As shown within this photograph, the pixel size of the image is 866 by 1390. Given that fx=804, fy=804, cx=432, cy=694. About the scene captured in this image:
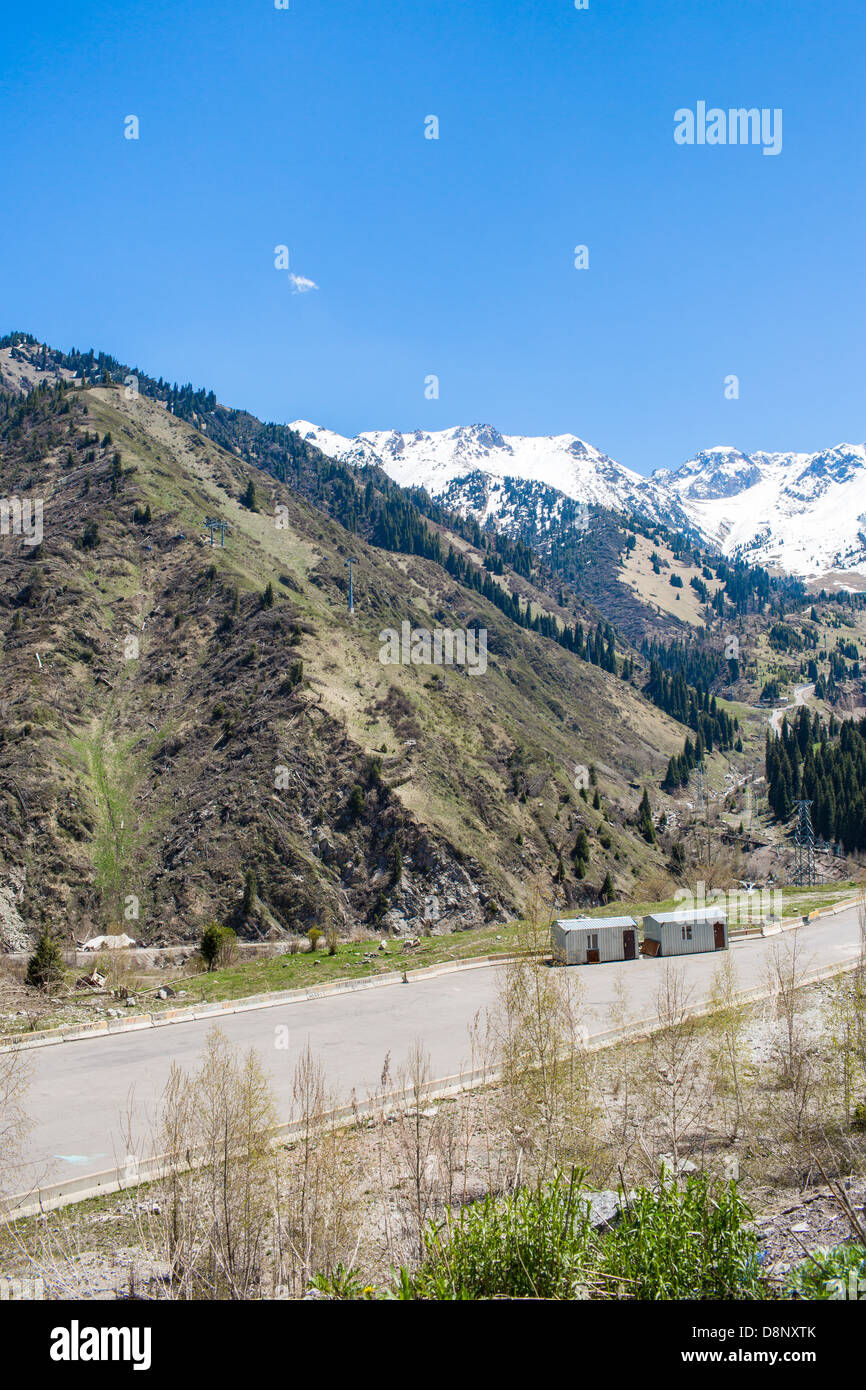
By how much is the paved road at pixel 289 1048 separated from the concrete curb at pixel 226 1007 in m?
0.48

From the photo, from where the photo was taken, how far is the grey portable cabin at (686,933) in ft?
155

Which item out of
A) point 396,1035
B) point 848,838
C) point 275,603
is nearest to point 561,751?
point 848,838

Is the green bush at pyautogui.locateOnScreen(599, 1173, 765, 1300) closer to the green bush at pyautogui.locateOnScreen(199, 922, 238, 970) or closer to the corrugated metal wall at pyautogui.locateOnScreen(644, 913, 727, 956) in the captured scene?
the green bush at pyautogui.locateOnScreen(199, 922, 238, 970)

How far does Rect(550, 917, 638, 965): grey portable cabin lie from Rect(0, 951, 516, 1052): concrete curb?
322 centimetres

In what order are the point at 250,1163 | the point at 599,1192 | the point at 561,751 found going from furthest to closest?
the point at 561,751 → the point at 599,1192 → the point at 250,1163

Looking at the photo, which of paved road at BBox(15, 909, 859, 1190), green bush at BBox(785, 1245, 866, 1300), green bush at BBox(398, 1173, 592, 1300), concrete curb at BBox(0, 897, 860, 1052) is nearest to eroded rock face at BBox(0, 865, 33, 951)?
concrete curb at BBox(0, 897, 860, 1052)

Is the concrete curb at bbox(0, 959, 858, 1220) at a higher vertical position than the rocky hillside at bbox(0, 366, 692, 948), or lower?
lower

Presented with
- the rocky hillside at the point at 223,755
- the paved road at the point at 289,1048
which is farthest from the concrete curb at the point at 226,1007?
the rocky hillside at the point at 223,755

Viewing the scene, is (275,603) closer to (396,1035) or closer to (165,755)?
(165,755)

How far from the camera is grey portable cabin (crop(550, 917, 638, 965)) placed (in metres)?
44.5

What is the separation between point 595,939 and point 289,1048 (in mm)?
21549

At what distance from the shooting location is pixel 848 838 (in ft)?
410

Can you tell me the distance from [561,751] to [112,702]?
73001 mm

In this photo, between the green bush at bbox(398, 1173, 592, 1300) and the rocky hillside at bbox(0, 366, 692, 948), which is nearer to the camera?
the green bush at bbox(398, 1173, 592, 1300)
